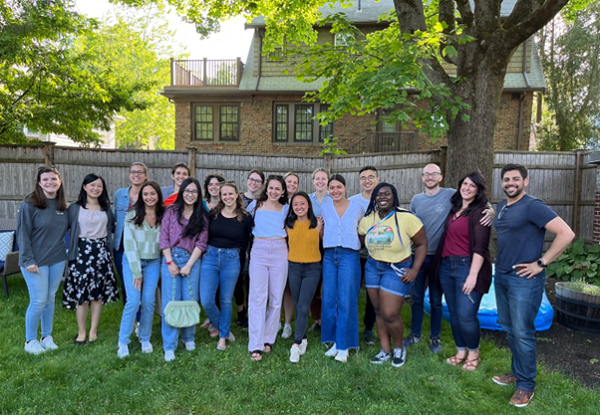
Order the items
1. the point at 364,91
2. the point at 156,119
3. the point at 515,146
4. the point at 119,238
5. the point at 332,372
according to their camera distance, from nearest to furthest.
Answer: the point at 332,372
the point at 119,238
the point at 364,91
the point at 515,146
the point at 156,119

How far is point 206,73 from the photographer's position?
14750mm

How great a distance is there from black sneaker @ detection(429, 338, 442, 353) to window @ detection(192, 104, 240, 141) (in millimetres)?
12122

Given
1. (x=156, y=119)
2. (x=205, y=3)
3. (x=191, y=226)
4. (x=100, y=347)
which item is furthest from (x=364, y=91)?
(x=156, y=119)

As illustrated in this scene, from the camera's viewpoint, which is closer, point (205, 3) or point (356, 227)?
point (356, 227)

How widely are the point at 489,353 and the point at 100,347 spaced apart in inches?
164

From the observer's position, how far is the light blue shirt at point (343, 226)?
416 centimetres

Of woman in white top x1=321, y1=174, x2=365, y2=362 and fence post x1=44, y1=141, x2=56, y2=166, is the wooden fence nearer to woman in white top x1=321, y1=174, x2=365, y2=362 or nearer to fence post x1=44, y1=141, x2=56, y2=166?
A: fence post x1=44, y1=141, x2=56, y2=166

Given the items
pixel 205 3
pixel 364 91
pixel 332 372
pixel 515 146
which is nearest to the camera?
pixel 332 372

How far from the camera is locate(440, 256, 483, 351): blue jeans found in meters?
3.84

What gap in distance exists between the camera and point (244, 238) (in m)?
4.57

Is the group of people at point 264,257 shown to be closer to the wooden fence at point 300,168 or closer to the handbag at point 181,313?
the handbag at point 181,313

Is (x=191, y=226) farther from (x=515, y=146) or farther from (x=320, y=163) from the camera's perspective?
(x=515, y=146)

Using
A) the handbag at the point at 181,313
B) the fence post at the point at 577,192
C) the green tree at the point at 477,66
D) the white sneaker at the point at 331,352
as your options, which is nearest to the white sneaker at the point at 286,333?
the white sneaker at the point at 331,352

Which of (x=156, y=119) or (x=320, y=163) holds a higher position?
(x=156, y=119)
